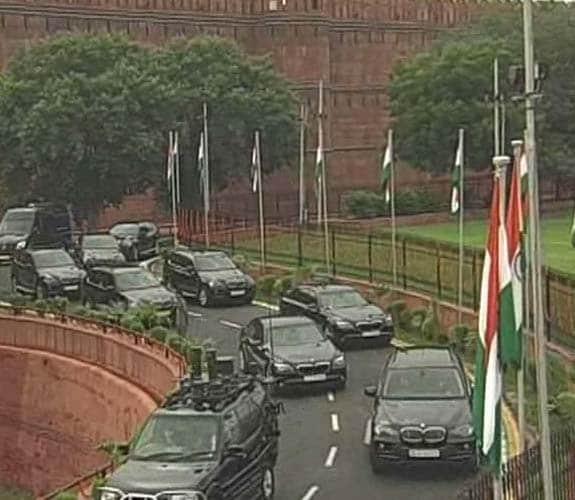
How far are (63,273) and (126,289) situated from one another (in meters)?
3.90

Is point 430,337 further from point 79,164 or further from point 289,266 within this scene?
point 79,164

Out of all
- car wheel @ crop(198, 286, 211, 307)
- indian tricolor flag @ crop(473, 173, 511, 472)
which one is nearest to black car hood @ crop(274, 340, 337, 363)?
car wheel @ crop(198, 286, 211, 307)

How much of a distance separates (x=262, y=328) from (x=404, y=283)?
31.1 ft

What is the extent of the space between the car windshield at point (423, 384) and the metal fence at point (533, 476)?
11.3ft

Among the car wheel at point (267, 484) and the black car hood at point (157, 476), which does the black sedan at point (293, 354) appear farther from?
the black car hood at point (157, 476)

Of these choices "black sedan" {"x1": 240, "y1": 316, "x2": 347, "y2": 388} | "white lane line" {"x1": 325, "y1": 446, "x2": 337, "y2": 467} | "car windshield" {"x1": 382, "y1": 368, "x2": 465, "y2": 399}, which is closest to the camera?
"car windshield" {"x1": 382, "y1": 368, "x2": 465, "y2": 399}

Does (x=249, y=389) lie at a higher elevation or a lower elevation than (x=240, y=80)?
lower

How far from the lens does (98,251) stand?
39031 millimetres

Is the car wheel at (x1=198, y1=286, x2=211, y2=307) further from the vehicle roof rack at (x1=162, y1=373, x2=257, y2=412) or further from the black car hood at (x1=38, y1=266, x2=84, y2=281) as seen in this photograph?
the vehicle roof rack at (x1=162, y1=373, x2=257, y2=412)

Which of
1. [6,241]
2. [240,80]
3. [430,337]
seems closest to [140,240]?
[6,241]

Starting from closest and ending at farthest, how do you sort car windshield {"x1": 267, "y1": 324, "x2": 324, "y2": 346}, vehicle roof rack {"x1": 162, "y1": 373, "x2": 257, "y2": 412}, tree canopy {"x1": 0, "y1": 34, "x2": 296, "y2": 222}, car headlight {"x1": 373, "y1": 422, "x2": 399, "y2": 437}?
vehicle roof rack {"x1": 162, "y1": 373, "x2": 257, "y2": 412}
car headlight {"x1": 373, "y1": 422, "x2": 399, "y2": 437}
car windshield {"x1": 267, "y1": 324, "x2": 324, "y2": 346}
tree canopy {"x1": 0, "y1": 34, "x2": 296, "y2": 222}

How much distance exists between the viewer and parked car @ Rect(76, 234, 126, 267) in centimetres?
3731

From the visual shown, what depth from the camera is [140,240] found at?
144ft

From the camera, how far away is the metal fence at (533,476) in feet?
44.3
